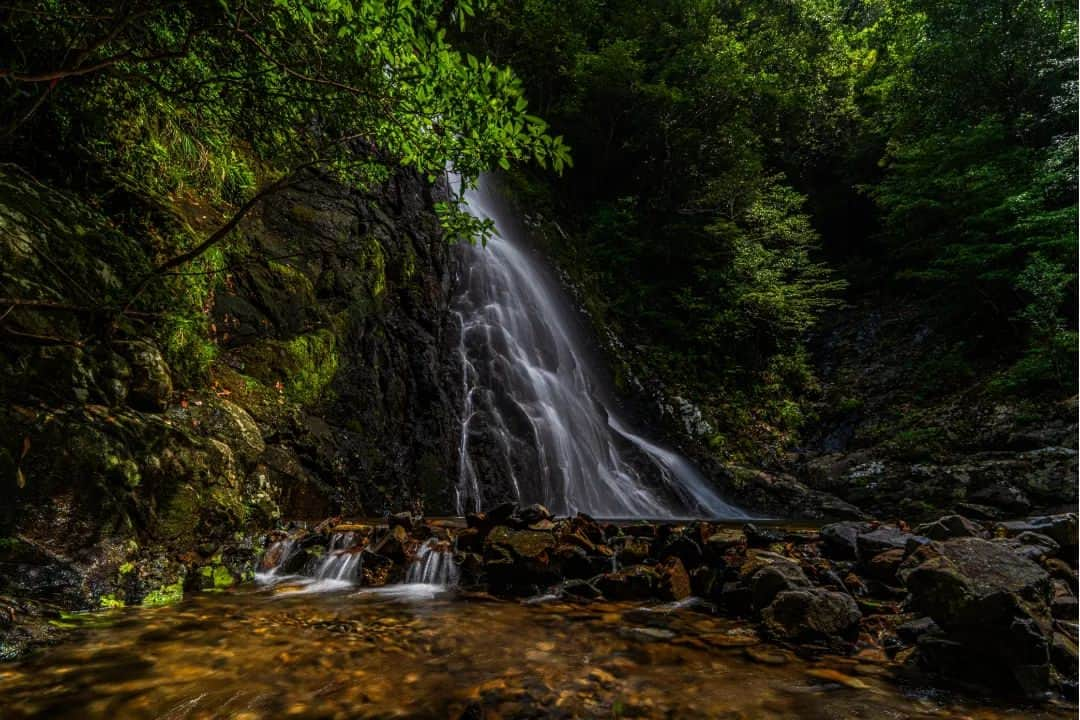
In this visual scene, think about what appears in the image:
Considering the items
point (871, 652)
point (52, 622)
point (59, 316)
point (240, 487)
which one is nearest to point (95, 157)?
point (59, 316)

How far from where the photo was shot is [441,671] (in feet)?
8.88

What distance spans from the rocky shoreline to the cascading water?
11.8 ft

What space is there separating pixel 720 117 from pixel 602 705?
63.4ft

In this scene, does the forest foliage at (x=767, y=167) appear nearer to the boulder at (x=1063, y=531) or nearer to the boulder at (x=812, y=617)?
the boulder at (x=812, y=617)

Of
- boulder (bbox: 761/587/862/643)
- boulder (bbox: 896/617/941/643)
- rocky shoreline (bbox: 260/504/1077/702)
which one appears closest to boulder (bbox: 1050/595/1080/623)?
rocky shoreline (bbox: 260/504/1077/702)

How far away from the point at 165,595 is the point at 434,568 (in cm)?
195

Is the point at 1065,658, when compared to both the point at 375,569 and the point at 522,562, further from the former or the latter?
the point at 375,569

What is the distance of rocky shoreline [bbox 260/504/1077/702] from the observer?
252cm

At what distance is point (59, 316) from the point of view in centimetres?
417

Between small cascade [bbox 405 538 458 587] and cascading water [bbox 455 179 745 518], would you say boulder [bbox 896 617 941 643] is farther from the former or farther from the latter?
cascading water [bbox 455 179 745 518]

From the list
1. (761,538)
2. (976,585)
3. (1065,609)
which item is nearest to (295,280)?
(761,538)

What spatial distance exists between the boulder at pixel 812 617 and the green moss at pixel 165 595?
405cm

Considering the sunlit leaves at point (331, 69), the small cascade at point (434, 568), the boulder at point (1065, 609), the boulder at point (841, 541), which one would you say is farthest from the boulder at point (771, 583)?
the sunlit leaves at point (331, 69)

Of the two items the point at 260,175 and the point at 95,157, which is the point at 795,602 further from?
the point at 260,175
